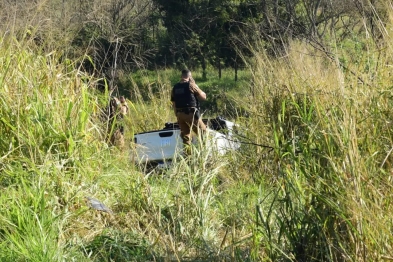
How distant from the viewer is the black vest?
11.0 m

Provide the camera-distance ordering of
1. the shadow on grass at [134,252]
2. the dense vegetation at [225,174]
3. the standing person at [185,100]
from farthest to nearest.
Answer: the standing person at [185,100] < the shadow on grass at [134,252] < the dense vegetation at [225,174]

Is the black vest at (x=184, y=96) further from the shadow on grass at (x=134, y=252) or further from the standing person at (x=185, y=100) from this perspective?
the shadow on grass at (x=134, y=252)

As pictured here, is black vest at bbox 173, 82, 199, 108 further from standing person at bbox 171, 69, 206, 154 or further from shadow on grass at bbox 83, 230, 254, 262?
shadow on grass at bbox 83, 230, 254, 262

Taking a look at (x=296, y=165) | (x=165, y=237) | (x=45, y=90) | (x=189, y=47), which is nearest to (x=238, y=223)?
(x=165, y=237)

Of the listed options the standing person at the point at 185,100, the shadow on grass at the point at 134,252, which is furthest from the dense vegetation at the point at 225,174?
the standing person at the point at 185,100

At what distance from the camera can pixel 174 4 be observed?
107 ft

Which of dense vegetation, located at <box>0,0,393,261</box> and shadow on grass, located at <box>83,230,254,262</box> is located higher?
dense vegetation, located at <box>0,0,393,261</box>

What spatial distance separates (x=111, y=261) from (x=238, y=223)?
1.12m

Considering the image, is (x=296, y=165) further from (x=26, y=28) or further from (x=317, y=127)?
(x=26, y=28)

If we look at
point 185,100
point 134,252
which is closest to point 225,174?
point 134,252

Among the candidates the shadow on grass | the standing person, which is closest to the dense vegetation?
the shadow on grass

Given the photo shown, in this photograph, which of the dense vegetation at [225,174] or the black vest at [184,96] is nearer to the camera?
the dense vegetation at [225,174]

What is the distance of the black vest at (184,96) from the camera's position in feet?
36.1

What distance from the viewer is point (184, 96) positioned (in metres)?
11.1
